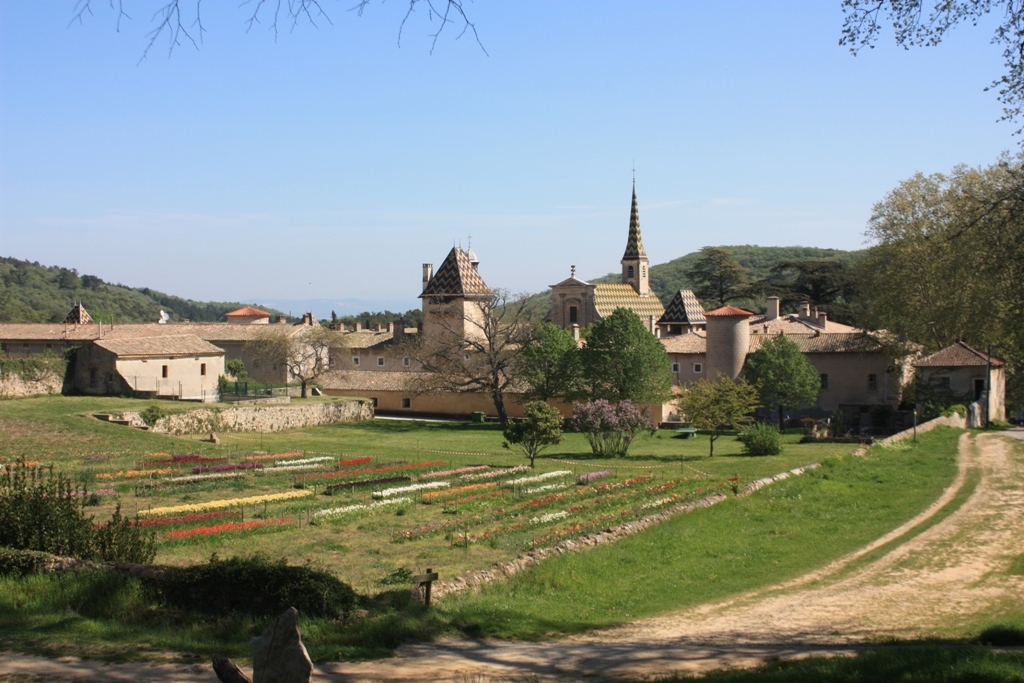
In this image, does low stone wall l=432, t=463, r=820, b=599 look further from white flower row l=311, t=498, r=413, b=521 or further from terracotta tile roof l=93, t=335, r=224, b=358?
terracotta tile roof l=93, t=335, r=224, b=358

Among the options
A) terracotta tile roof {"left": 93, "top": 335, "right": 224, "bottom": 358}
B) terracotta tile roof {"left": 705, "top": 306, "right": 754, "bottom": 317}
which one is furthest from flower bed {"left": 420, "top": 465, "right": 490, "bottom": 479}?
terracotta tile roof {"left": 705, "top": 306, "right": 754, "bottom": 317}

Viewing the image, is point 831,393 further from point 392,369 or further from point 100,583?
point 100,583

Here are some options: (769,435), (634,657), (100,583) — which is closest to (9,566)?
(100,583)

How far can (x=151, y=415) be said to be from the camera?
134 feet

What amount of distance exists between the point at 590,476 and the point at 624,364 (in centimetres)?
2018

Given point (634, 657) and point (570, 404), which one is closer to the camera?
point (634, 657)

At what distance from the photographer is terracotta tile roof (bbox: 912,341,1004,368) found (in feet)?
159

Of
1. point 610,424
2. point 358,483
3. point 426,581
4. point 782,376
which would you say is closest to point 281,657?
point 426,581

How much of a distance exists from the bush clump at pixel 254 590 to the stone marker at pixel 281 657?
5.60 metres

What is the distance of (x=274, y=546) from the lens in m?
18.7

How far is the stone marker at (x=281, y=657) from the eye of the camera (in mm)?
6711

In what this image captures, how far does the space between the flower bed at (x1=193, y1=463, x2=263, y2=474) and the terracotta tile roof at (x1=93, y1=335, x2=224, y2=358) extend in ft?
61.6

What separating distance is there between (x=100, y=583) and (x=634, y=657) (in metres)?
6.65

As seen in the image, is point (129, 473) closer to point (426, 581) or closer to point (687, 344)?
point (426, 581)
